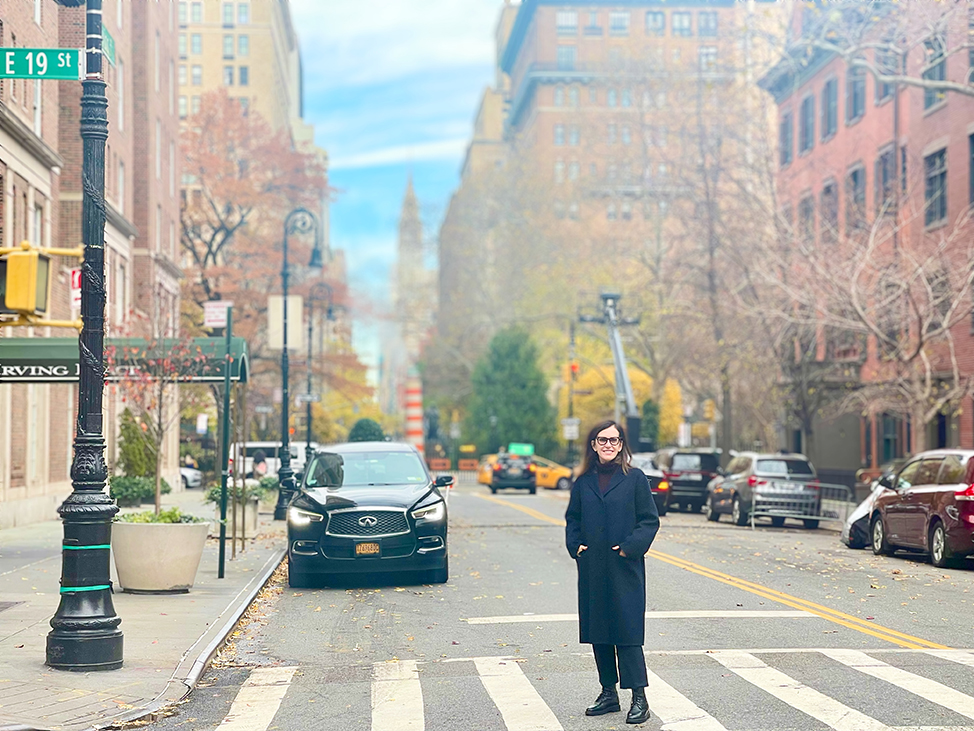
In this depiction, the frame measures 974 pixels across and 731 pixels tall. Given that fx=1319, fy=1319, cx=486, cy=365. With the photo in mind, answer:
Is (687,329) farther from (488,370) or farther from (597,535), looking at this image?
(597,535)

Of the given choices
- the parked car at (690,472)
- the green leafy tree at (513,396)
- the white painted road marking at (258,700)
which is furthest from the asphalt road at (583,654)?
the green leafy tree at (513,396)

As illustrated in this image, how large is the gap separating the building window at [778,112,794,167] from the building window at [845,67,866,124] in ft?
22.2

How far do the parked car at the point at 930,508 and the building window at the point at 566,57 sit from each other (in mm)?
93350

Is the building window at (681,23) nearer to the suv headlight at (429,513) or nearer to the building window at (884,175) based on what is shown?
the building window at (884,175)

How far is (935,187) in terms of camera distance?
3756 cm

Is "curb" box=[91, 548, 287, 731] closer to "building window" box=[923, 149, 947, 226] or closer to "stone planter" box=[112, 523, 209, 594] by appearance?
"stone planter" box=[112, 523, 209, 594]

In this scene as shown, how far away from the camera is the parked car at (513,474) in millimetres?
52188

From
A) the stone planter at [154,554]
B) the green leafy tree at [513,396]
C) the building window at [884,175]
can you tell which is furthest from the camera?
the green leafy tree at [513,396]

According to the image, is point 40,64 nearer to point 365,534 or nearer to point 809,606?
point 365,534

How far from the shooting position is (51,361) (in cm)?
2027

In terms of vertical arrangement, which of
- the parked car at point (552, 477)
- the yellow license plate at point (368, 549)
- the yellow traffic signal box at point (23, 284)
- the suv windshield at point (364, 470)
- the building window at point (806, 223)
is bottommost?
the parked car at point (552, 477)

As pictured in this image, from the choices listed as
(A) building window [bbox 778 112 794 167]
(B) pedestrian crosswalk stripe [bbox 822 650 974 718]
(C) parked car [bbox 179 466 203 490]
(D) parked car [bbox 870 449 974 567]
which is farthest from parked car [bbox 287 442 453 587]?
(A) building window [bbox 778 112 794 167]

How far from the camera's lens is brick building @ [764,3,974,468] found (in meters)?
33.5

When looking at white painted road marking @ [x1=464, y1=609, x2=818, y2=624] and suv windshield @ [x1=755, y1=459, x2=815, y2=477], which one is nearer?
white painted road marking @ [x1=464, y1=609, x2=818, y2=624]
